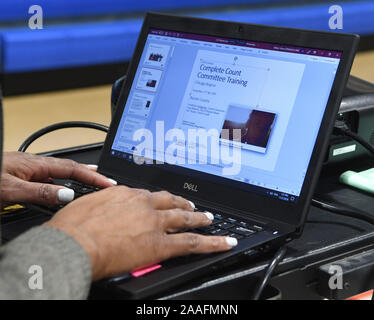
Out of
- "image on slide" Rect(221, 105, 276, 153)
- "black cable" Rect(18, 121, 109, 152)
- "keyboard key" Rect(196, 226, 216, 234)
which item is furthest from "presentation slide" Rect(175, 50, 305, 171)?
"black cable" Rect(18, 121, 109, 152)

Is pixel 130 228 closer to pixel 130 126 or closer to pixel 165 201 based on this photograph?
pixel 165 201

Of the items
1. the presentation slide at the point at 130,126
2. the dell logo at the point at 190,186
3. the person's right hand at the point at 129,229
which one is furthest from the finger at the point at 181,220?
the presentation slide at the point at 130,126

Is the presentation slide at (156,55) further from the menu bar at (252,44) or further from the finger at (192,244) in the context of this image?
the finger at (192,244)

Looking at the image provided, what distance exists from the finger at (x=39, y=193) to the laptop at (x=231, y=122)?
11cm

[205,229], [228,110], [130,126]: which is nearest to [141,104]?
[130,126]

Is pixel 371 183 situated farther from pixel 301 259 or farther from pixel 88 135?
pixel 88 135

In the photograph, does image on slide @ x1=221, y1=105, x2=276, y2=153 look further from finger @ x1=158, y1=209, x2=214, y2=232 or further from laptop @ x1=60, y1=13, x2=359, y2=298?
finger @ x1=158, y1=209, x2=214, y2=232

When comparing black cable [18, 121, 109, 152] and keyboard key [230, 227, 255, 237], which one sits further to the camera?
black cable [18, 121, 109, 152]

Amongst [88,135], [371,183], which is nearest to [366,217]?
[371,183]

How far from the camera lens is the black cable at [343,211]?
717mm

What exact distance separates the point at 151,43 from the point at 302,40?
0.22 m

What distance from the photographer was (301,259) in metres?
0.63

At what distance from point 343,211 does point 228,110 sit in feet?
0.60

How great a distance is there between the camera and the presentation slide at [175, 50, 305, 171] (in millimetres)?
694
